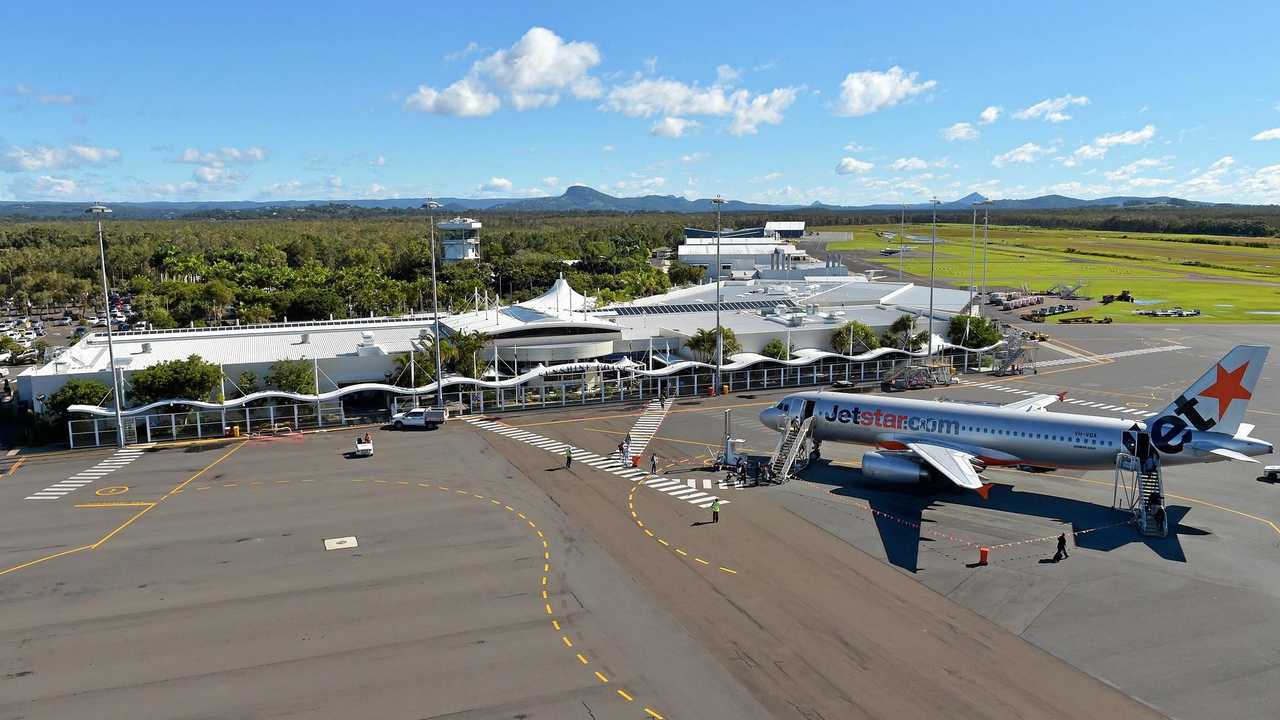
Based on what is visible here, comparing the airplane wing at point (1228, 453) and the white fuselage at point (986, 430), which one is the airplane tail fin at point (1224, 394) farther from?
the airplane wing at point (1228, 453)

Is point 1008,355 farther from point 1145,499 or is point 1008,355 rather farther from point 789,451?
point 1145,499

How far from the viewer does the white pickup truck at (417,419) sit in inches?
2638

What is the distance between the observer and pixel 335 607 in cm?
3428

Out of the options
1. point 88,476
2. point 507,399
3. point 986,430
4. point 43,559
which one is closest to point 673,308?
point 507,399

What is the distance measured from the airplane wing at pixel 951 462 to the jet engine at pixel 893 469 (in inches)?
30.9

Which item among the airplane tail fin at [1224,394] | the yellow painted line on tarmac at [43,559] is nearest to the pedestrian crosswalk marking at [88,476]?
the yellow painted line on tarmac at [43,559]

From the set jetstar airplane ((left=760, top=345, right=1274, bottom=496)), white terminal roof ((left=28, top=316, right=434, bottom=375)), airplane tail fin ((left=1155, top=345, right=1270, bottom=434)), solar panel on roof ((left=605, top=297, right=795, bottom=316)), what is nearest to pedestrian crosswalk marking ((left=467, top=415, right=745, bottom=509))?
jetstar airplane ((left=760, top=345, right=1274, bottom=496))

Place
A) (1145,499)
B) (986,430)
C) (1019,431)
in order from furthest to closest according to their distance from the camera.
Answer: (986,430) → (1019,431) → (1145,499)

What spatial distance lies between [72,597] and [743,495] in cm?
3431

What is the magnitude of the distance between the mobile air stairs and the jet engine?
10336mm

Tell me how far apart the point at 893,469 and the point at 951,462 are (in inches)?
133

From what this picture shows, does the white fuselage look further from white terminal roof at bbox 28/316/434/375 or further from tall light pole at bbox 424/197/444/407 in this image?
white terminal roof at bbox 28/316/434/375

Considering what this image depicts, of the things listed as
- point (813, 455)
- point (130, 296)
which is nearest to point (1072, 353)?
point (813, 455)

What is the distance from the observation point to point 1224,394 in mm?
43594
